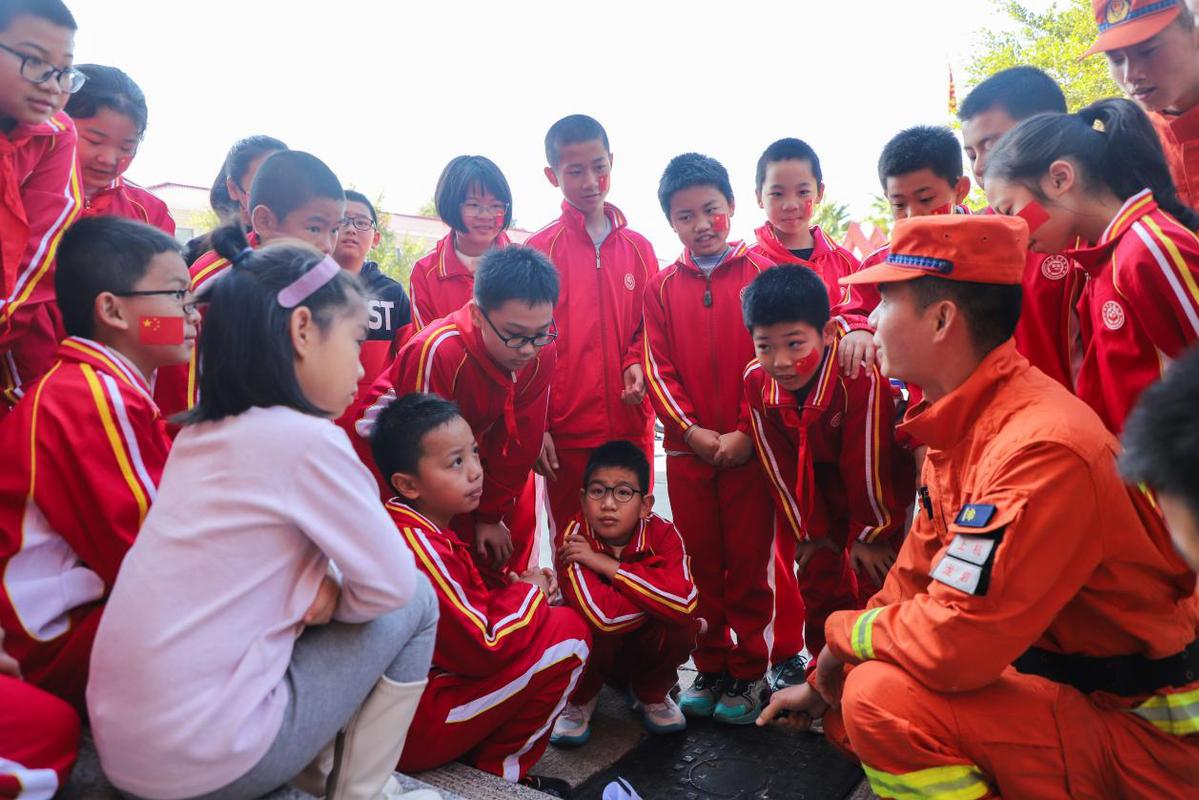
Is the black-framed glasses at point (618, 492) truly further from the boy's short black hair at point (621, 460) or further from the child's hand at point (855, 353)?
the child's hand at point (855, 353)

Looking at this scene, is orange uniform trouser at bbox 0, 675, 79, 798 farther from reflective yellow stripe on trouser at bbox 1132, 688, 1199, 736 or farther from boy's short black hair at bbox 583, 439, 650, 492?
reflective yellow stripe on trouser at bbox 1132, 688, 1199, 736

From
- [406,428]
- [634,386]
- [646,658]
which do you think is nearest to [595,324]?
[634,386]

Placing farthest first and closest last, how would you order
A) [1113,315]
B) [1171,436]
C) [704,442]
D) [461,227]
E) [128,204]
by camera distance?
[461,227] < [128,204] < [704,442] < [1113,315] < [1171,436]

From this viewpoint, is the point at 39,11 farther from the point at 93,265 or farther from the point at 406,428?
the point at 406,428

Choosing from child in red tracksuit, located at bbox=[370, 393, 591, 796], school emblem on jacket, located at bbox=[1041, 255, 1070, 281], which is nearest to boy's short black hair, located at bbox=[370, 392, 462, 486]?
child in red tracksuit, located at bbox=[370, 393, 591, 796]

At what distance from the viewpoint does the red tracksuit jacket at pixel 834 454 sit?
291 cm

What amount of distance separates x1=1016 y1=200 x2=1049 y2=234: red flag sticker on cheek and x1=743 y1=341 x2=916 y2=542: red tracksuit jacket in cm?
80

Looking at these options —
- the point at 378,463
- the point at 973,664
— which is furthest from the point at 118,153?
the point at 973,664

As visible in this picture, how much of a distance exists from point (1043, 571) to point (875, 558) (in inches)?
50.8

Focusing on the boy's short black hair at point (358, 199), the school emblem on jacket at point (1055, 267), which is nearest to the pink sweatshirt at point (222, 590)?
the school emblem on jacket at point (1055, 267)

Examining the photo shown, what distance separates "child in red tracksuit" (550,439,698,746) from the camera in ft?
9.21

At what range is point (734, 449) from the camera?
320 cm

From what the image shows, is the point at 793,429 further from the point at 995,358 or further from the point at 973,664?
the point at 973,664

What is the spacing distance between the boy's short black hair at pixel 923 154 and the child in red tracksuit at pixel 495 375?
140 cm
